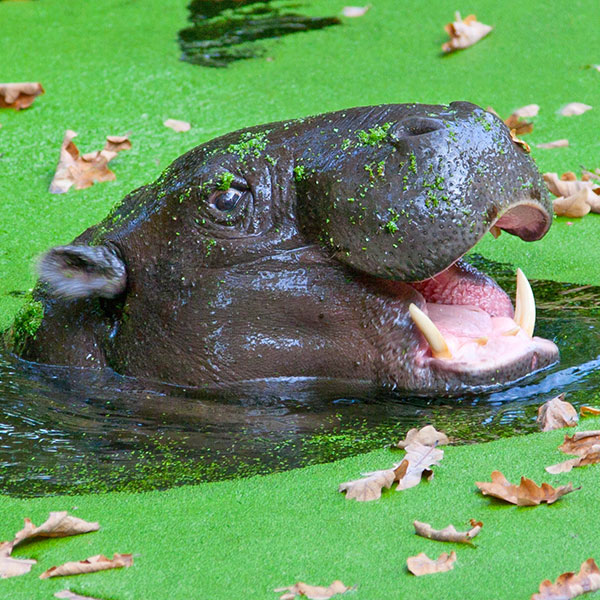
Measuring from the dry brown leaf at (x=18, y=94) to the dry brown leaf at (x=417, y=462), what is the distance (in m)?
5.42

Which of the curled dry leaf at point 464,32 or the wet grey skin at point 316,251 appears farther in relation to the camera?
the curled dry leaf at point 464,32

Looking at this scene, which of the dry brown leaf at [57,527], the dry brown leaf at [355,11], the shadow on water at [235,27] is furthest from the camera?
the dry brown leaf at [355,11]

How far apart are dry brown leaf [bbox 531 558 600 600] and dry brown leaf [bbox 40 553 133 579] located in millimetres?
1150

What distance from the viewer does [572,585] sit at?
8.81ft

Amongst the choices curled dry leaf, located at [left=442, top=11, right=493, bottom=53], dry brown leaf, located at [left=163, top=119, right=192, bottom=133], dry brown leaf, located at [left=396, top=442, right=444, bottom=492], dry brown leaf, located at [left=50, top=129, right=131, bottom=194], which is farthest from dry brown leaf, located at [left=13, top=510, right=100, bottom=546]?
curled dry leaf, located at [left=442, top=11, right=493, bottom=53]

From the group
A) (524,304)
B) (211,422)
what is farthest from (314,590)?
(524,304)

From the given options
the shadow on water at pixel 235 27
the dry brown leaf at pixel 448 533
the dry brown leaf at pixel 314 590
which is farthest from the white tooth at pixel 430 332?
the shadow on water at pixel 235 27

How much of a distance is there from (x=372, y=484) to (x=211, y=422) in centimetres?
106

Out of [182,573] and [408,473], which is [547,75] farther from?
[182,573]

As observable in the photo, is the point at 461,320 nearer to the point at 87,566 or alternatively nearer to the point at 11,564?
the point at 87,566

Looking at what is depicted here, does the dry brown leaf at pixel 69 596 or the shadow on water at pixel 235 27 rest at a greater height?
the dry brown leaf at pixel 69 596

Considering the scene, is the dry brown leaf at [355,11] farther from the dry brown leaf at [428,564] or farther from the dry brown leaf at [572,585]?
the dry brown leaf at [572,585]

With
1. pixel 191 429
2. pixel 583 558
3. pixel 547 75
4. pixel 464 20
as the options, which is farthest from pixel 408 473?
pixel 464 20

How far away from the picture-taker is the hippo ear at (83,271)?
4.52 metres
